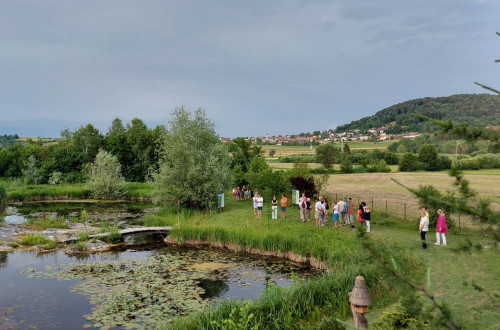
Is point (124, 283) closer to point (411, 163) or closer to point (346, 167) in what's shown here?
point (346, 167)

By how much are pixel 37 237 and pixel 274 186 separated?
16643 mm

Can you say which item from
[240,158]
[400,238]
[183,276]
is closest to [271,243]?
[183,276]

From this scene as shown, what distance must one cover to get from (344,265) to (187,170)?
1757cm

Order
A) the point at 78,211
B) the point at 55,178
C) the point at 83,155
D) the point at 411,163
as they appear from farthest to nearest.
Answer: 1. the point at 411,163
2. the point at 83,155
3. the point at 55,178
4. the point at 78,211

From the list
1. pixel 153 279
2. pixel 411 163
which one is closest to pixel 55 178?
pixel 153 279

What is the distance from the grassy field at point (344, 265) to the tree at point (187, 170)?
3.10 metres

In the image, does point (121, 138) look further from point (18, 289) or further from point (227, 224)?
point (18, 289)

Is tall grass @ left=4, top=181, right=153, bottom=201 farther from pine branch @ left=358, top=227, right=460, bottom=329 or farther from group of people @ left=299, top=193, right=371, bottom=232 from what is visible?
pine branch @ left=358, top=227, right=460, bottom=329

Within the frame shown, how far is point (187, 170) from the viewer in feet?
91.7

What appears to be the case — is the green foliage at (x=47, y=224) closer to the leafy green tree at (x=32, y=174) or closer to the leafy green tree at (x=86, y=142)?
the leafy green tree at (x=32, y=174)

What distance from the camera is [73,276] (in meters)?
14.7

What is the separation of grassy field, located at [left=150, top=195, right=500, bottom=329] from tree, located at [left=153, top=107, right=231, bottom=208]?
310cm

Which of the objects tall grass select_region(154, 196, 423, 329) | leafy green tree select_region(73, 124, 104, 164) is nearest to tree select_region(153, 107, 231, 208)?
tall grass select_region(154, 196, 423, 329)

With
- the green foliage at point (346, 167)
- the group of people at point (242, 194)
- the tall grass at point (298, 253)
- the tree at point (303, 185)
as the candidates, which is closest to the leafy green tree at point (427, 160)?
the green foliage at point (346, 167)
